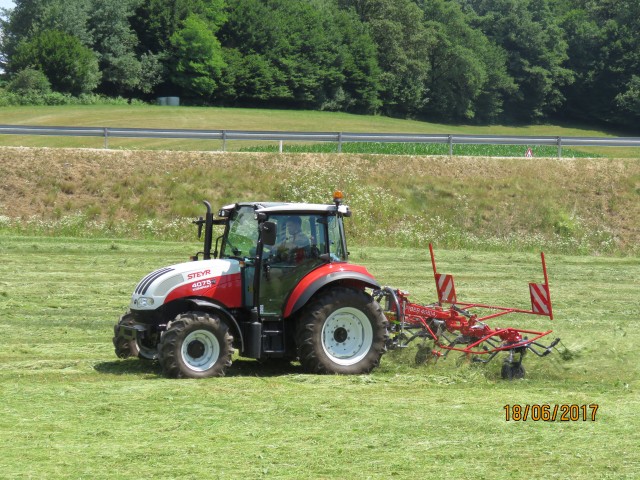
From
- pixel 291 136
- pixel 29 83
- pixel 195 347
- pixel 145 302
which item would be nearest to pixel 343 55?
pixel 29 83

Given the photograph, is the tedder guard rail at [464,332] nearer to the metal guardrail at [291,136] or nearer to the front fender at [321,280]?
the front fender at [321,280]

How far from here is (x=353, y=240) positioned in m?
26.5

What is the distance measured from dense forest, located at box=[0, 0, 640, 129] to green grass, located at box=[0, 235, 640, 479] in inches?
2074

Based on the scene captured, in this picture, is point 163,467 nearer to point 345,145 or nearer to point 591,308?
point 591,308

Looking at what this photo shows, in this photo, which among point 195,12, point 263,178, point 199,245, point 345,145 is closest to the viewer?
point 199,245

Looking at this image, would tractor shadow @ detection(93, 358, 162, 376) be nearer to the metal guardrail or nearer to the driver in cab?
the driver in cab

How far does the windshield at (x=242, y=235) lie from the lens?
35.0 feet

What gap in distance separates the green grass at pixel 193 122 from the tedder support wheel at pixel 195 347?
2967 centimetres

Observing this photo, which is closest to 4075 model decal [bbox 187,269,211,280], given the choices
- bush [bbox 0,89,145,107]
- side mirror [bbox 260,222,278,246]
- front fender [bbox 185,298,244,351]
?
front fender [bbox 185,298,244,351]

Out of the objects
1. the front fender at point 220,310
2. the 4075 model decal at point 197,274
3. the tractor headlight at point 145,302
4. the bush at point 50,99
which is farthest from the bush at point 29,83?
the front fender at point 220,310

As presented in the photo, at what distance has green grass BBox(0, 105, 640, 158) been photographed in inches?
1778

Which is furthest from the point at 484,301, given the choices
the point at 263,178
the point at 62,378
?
the point at 263,178

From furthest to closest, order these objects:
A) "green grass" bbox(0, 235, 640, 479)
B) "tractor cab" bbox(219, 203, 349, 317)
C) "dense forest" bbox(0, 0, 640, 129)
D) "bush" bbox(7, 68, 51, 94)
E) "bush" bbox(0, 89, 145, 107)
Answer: "dense forest" bbox(0, 0, 640, 129), "bush" bbox(7, 68, 51, 94), "bush" bbox(0, 89, 145, 107), "tractor cab" bbox(219, 203, 349, 317), "green grass" bbox(0, 235, 640, 479)

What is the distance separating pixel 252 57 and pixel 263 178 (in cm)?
4406
